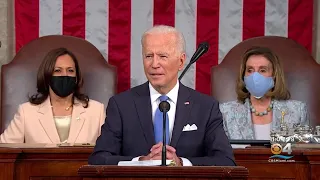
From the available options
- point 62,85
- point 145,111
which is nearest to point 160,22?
point 62,85

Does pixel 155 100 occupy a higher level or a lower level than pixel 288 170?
higher

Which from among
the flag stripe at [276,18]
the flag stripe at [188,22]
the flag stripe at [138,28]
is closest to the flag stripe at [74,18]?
the flag stripe at [138,28]

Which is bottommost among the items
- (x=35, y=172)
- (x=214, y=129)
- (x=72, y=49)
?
(x=35, y=172)

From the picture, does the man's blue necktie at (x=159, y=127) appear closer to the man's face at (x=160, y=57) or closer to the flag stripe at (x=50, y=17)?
the man's face at (x=160, y=57)

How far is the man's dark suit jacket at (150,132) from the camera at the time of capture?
11.9 feet

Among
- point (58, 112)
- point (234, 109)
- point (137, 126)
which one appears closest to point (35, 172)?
point (137, 126)

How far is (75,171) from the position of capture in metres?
4.28

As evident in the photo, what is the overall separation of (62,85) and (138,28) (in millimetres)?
1198

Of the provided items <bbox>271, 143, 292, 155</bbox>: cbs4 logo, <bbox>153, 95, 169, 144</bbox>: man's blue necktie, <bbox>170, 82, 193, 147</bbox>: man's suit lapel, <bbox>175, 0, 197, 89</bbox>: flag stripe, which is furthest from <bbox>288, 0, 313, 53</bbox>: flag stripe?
<bbox>153, 95, 169, 144</bbox>: man's blue necktie

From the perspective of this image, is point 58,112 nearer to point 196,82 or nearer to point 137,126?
point 196,82

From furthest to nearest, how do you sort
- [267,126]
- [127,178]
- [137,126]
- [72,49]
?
[72,49], [267,126], [137,126], [127,178]

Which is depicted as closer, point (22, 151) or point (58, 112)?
point (22, 151)

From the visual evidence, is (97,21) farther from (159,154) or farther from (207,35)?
(159,154)

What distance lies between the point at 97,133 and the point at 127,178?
2.54 m
